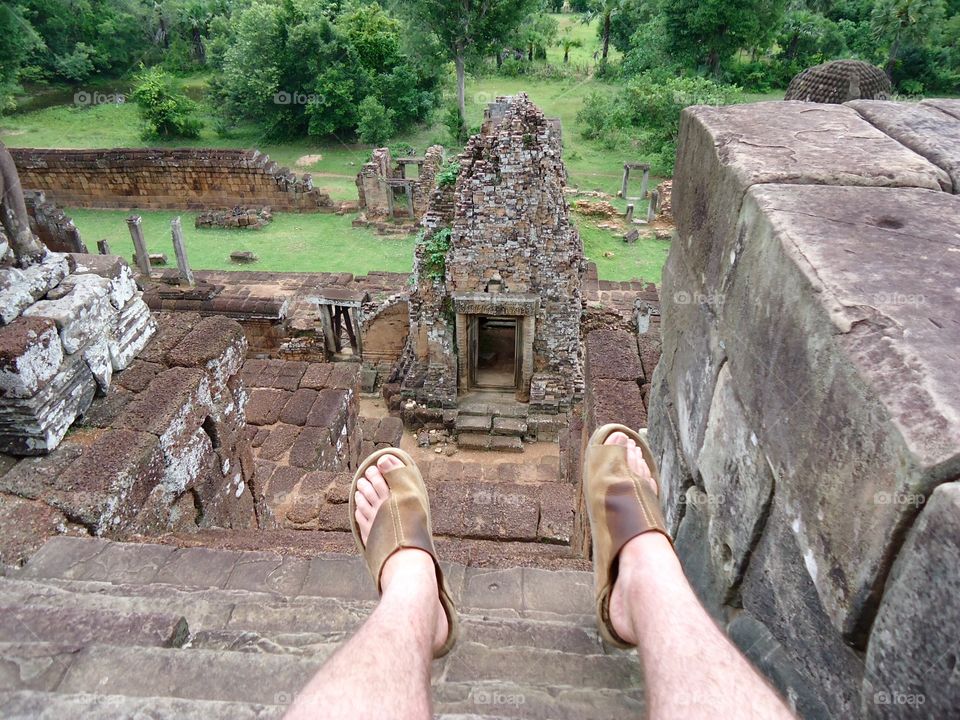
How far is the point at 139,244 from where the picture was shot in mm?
13461

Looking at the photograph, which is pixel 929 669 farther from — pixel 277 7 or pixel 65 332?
pixel 277 7

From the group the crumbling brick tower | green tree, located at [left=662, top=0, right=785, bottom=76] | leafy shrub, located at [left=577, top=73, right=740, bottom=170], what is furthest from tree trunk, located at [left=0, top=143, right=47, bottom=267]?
green tree, located at [left=662, top=0, right=785, bottom=76]

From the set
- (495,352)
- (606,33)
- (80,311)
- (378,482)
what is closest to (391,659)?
(378,482)

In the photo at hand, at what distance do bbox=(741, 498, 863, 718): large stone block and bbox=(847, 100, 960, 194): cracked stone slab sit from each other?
3.28ft

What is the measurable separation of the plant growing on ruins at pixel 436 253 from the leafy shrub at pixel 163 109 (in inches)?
744

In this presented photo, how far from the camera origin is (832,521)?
3.44 ft

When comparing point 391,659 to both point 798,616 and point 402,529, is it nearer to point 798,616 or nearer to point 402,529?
point 402,529

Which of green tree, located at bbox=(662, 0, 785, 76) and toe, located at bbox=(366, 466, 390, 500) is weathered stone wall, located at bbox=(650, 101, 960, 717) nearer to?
toe, located at bbox=(366, 466, 390, 500)

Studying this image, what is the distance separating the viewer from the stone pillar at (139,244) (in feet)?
43.3

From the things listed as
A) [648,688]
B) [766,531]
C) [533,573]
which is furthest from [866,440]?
[533,573]

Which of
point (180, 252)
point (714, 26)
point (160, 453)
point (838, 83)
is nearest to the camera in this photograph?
point (160, 453)

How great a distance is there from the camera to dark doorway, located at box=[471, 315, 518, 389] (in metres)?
8.40

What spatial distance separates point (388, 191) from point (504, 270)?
10.4 meters

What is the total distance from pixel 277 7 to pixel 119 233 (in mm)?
9832
